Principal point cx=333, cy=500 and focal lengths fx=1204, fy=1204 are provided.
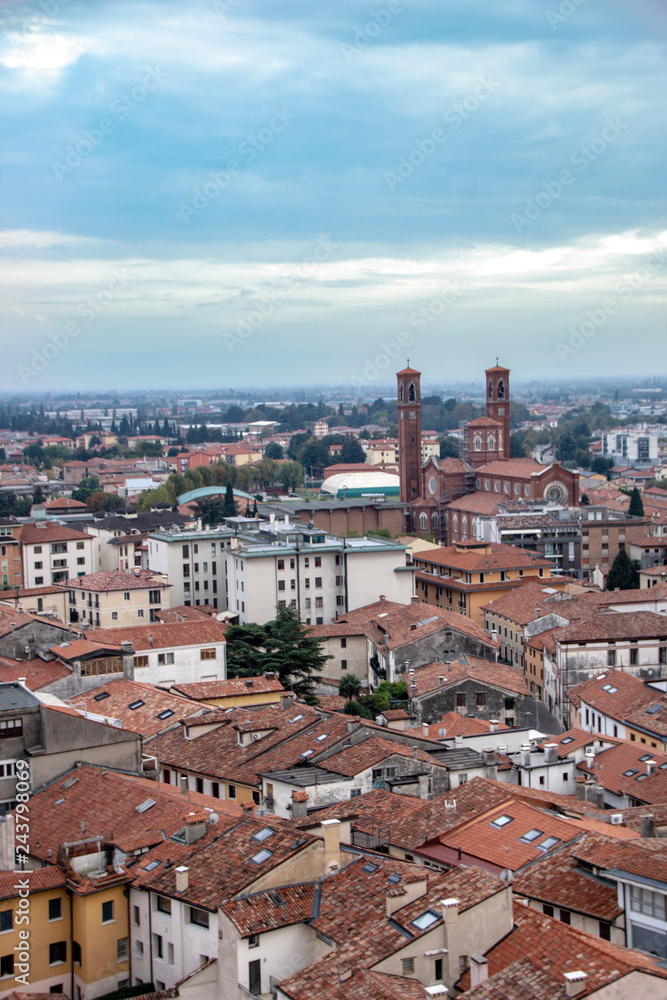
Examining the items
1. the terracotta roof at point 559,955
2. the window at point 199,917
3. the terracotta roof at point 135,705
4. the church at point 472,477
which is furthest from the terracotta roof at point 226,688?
the church at point 472,477

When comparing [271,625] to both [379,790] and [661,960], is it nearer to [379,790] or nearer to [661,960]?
[379,790]

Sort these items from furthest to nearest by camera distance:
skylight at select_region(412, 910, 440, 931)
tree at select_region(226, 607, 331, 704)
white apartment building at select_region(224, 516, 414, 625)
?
white apartment building at select_region(224, 516, 414, 625) < tree at select_region(226, 607, 331, 704) < skylight at select_region(412, 910, 440, 931)

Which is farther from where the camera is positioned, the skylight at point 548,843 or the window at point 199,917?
the skylight at point 548,843

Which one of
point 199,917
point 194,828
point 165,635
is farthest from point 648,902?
point 165,635

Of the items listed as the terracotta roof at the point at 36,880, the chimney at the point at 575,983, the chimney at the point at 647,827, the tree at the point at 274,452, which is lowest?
the tree at the point at 274,452

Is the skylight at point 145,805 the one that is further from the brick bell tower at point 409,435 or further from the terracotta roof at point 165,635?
the brick bell tower at point 409,435

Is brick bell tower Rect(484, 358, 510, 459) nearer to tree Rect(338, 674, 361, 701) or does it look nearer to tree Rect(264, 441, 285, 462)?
tree Rect(338, 674, 361, 701)

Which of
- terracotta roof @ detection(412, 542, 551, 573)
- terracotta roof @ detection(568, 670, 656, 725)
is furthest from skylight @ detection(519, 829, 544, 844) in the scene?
terracotta roof @ detection(412, 542, 551, 573)

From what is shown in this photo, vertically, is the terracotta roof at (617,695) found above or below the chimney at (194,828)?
below

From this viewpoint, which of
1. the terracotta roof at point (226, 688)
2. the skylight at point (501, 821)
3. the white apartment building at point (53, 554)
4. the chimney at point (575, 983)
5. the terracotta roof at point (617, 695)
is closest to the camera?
the chimney at point (575, 983)
